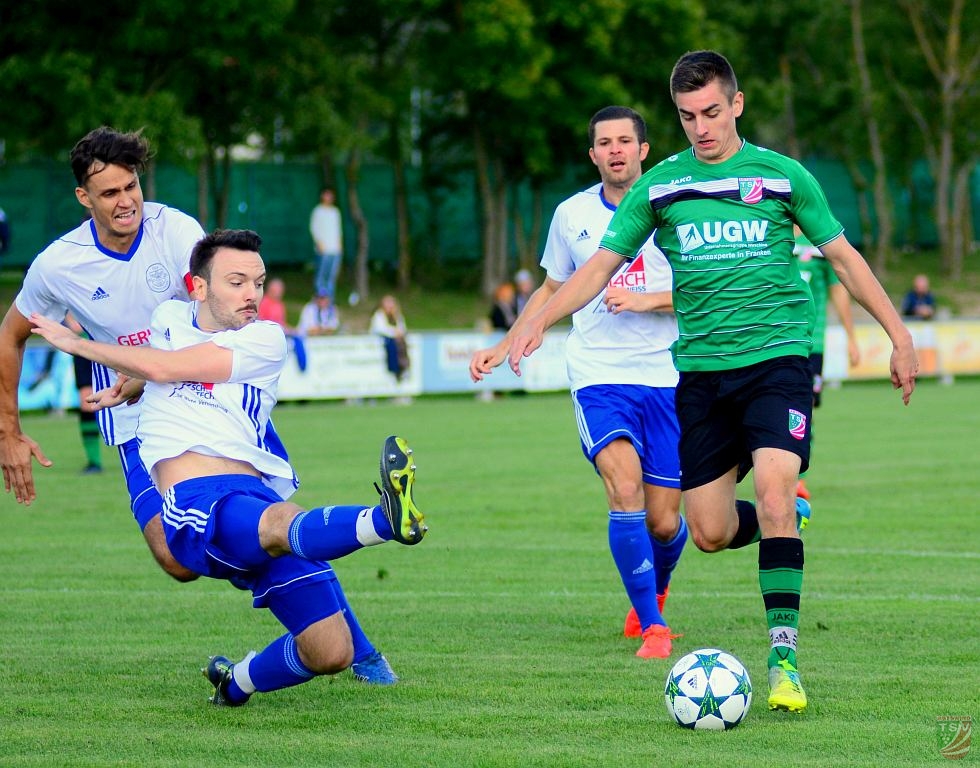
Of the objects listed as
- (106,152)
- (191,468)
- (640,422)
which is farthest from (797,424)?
(106,152)

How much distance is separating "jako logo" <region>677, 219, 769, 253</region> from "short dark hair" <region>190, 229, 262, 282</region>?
1.71m

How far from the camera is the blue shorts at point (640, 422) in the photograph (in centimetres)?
721

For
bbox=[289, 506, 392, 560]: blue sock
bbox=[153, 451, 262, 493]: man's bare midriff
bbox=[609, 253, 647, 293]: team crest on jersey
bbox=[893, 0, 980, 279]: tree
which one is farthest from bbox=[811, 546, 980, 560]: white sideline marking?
bbox=[893, 0, 980, 279]: tree

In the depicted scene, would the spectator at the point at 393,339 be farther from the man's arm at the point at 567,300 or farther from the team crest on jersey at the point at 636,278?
the man's arm at the point at 567,300

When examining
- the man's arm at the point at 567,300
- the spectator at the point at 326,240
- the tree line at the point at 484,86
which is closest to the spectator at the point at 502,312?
the spectator at the point at 326,240

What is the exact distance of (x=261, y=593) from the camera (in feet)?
18.4

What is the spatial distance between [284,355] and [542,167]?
28.5 meters

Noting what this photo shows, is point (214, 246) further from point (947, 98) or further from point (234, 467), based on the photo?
point (947, 98)

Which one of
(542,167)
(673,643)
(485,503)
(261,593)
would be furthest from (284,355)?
(542,167)

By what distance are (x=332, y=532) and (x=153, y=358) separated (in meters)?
1.02

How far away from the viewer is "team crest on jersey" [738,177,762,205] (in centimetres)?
588

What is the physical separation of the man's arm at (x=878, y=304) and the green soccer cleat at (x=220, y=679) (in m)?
2.79

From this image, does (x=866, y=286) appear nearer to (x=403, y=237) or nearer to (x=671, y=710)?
(x=671, y=710)
